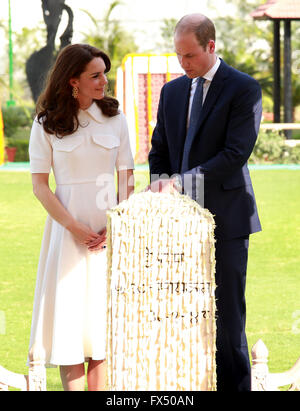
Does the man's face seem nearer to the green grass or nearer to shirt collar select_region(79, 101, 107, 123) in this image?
shirt collar select_region(79, 101, 107, 123)

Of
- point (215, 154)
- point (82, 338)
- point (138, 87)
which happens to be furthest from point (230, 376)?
point (138, 87)

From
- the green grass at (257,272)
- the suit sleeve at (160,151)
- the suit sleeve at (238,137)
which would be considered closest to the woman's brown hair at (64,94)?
the suit sleeve at (160,151)

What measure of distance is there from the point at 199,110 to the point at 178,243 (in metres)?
0.78

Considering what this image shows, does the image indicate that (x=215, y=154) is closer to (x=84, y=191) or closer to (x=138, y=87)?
(x=84, y=191)

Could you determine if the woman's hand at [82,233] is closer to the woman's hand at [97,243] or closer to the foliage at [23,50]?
the woman's hand at [97,243]

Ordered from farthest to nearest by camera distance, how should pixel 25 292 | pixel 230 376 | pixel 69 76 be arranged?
1. pixel 25 292
2. pixel 230 376
3. pixel 69 76

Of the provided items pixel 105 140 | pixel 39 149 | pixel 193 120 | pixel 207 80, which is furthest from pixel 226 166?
pixel 39 149

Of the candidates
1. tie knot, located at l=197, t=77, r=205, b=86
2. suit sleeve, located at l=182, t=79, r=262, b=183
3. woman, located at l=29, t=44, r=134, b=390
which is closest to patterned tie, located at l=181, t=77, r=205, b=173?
tie knot, located at l=197, t=77, r=205, b=86

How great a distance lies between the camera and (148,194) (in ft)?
9.75

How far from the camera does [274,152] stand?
15.9 meters

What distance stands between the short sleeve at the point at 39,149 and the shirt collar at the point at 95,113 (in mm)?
185

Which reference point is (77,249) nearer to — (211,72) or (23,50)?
(211,72)

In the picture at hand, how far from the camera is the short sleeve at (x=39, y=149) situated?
132 inches

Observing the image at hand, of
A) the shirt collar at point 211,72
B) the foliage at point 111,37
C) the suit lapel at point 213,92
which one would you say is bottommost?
the suit lapel at point 213,92
